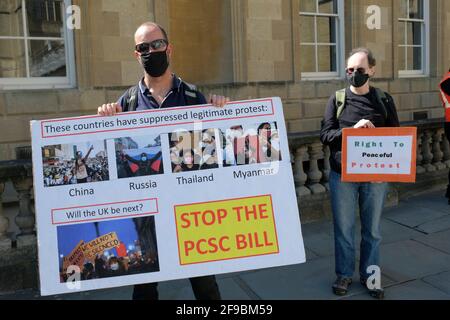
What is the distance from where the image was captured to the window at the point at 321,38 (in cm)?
830

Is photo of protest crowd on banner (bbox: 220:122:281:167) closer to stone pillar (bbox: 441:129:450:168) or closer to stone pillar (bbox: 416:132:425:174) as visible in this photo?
stone pillar (bbox: 416:132:425:174)

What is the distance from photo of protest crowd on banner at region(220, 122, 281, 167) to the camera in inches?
99.9

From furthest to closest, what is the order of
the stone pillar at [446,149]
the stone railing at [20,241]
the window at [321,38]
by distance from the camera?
the window at [321,38] → the stone pillar at [446,149] → the stone railing at [20,241]

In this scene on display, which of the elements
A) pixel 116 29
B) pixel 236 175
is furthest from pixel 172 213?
pixel 116 29

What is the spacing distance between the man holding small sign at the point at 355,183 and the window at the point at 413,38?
267 inches

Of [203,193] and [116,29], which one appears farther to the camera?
[116,29]

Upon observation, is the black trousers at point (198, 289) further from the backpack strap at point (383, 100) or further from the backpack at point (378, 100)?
the backpack strap at point (383, 100)

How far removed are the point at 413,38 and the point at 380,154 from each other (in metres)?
7.74

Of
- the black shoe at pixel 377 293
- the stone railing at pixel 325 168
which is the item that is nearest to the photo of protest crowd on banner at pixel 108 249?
the black shoe at pixel 377 293

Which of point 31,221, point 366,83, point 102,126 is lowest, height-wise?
point 31,221

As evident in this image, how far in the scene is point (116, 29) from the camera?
20.4 ft

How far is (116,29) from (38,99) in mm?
1480

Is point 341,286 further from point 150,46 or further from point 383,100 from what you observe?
point 150,46

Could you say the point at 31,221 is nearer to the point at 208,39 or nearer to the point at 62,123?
the point at 62,123
